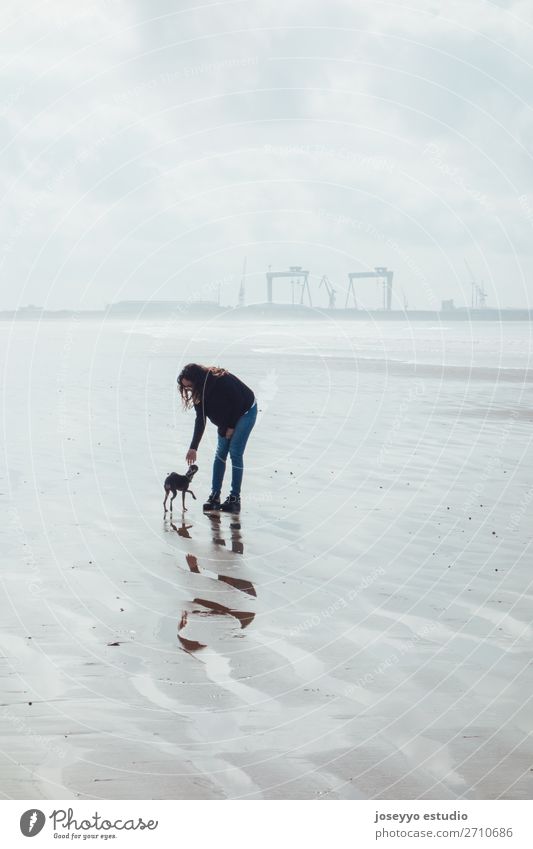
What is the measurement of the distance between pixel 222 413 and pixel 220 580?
12.0 feet

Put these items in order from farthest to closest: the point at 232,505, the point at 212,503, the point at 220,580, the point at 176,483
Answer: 1. the point at 212,503
2. the point at 232,505
3. the point at 176,483
4. the point at 220,580

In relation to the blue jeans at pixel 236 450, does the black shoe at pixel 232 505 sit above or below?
below

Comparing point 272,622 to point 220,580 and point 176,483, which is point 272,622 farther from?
point 176,483

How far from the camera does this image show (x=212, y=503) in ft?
45.0

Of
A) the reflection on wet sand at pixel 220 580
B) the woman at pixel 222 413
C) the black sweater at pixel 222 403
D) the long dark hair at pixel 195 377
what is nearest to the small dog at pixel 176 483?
the woman at pixel 222 413

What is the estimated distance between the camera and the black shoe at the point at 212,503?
13.6 metres

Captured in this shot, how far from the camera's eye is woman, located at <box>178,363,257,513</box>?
13000 mm

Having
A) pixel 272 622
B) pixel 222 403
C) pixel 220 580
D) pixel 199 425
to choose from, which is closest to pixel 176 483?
pixel 199 425

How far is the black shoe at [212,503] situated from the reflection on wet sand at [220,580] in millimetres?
512

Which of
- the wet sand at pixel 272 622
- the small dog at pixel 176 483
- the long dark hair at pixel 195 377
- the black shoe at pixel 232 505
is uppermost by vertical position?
the long dark hair at pixel 195 377

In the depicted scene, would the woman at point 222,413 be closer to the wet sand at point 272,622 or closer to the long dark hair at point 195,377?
the long dark hair at point 195,377

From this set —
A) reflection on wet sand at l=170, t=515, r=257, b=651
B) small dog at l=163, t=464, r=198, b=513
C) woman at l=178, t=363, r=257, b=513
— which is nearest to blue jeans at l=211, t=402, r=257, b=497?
woman at l=178, t=363, r=257, b=513
